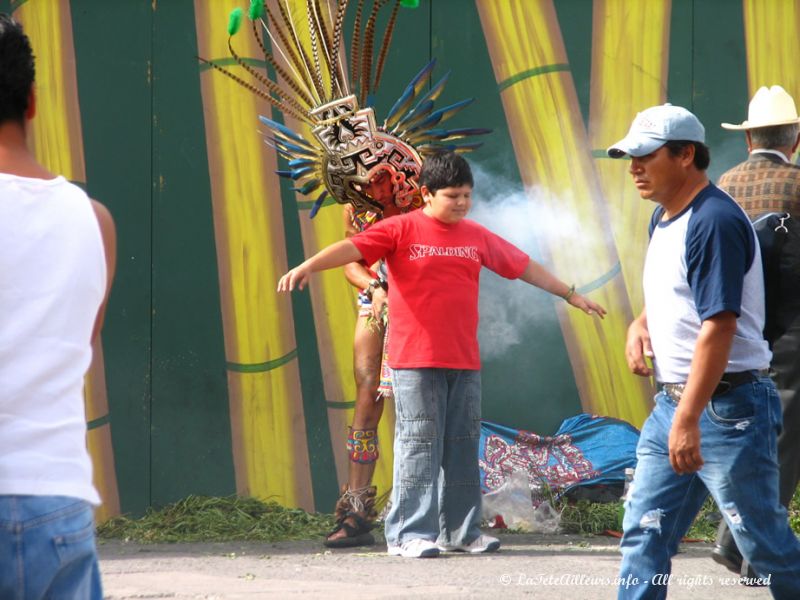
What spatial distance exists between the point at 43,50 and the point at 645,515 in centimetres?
477

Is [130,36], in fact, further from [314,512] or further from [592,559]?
[592,559]

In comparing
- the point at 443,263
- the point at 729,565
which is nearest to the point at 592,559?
the point at 729,565

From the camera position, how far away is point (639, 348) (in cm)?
426

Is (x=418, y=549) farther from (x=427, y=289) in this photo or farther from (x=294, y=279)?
(x=294, y=279)

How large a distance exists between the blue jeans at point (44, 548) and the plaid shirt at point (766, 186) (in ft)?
12.5

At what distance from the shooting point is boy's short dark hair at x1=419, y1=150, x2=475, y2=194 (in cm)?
607

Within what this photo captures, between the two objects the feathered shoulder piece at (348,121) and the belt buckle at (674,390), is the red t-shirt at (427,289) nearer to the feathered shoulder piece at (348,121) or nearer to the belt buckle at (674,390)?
the feathered shoulder piece at (348,121)

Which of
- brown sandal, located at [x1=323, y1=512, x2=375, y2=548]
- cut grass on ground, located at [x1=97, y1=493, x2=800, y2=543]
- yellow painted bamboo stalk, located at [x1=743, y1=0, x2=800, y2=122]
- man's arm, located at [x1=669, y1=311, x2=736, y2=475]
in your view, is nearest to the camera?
man's arm, located at [x1=669, y1=311, x2=736, y2=475]

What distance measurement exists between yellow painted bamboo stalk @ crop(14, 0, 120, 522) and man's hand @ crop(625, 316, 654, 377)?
3.80 metres

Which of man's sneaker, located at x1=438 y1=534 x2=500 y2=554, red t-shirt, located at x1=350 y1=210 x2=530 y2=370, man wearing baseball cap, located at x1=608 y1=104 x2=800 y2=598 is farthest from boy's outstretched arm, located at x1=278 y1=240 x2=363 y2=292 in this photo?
man wearing baseball cap, located at x1=608 y1=104 x2=800 y2=598

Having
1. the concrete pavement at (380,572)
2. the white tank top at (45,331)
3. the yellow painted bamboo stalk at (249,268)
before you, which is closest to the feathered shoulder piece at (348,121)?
the yellow painted bamboo stalk at (249,268)

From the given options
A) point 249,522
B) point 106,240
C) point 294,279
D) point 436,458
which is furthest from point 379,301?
point 106,240

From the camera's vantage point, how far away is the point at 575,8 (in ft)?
24.5

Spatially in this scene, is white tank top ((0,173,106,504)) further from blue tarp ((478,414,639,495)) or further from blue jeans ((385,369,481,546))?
blue tarp ((478,414,639,495))
